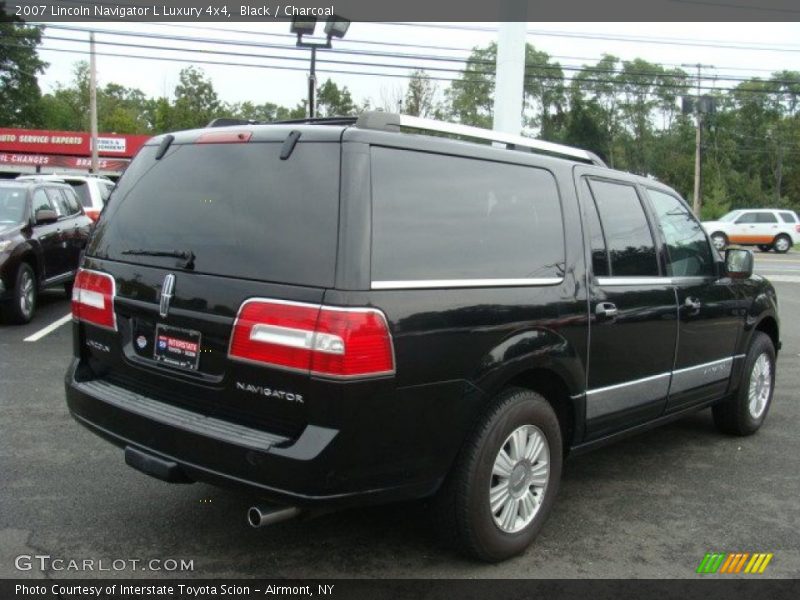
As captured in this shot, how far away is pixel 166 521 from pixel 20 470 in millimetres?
1233

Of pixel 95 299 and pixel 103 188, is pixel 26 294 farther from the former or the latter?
pixel 95 299

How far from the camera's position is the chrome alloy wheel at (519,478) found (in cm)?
334

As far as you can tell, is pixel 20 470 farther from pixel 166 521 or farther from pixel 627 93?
pixel 627 93

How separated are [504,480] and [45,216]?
26.5ft

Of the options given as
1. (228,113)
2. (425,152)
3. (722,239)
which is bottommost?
(722,239)

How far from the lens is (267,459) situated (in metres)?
2.77

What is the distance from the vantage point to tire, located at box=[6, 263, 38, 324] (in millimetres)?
8852

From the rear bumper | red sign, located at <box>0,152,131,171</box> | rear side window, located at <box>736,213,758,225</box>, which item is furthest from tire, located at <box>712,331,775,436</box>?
red sign, located at <box>0,152,131,171</box>

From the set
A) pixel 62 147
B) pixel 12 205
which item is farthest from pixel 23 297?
pixel 62 147

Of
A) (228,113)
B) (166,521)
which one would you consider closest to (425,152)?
(166,521)

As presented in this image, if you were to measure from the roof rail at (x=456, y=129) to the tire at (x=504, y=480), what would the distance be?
1231 mm

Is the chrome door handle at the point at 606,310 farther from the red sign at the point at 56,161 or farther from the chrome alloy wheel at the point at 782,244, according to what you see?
the red sign at the point at 56,161

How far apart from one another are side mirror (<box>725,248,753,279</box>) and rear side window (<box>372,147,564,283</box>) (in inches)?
81.2

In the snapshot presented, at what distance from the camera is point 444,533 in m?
3.27
